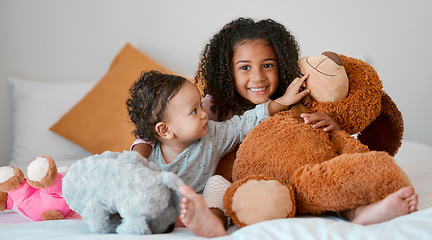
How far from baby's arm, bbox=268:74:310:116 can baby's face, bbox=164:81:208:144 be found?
204 mm

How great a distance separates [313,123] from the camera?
109 centimetres

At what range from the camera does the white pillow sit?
6.46ft

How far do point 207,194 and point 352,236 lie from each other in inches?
14.9

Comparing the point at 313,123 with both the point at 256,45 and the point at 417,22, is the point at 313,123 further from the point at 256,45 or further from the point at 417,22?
the point at 417,22

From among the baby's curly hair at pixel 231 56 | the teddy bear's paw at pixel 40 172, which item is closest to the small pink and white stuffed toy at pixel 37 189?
the teddy bear's paw at pixel 40 172

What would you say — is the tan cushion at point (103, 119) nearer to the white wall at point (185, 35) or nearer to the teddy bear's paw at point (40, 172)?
the white wall at point (185, 35)

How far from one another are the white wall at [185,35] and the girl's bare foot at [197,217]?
167 cm

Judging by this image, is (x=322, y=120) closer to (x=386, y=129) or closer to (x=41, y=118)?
(x=386, y=129)

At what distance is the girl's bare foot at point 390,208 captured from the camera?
2.71 feet

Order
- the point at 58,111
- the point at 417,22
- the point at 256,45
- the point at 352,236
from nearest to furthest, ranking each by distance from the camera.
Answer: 1. the point at 352,236
2. the point at 256,45
3. the point at 58,111
4. the point at 417,22

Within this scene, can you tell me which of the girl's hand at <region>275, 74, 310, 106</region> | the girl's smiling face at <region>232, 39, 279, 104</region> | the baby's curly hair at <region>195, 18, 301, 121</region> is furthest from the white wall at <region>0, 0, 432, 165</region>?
the girl's hand at <region>275, 74, 310, 106</region>

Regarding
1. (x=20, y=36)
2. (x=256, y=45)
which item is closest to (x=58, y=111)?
(x=20, y=36)

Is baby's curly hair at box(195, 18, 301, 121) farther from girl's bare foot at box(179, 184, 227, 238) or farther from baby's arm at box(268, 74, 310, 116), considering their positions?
girl's bare foot at box(179, 184, 227, 238)

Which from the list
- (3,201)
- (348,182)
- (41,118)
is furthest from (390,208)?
(41,118)
